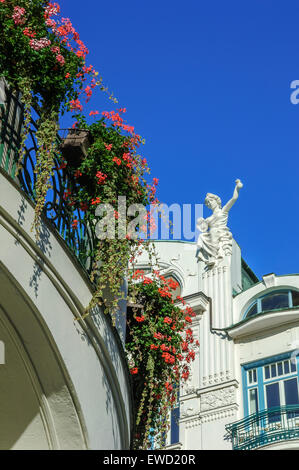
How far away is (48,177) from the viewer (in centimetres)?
627

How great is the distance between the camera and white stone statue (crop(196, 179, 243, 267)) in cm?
1938

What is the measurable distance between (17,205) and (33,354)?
4.22 ft

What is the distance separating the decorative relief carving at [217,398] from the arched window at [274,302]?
2133 millimetres

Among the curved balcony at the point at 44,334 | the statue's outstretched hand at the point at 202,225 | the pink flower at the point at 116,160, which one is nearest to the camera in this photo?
the curved balcony at the point at 44,334

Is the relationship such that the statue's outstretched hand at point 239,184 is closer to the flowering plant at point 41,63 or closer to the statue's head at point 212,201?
the statue's head at point 212,201

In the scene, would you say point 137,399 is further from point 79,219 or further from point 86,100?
point 86,100

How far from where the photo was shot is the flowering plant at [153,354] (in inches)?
313

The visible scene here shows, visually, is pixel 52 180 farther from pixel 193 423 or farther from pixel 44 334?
pixel 193 423

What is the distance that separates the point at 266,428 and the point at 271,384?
1279 mm

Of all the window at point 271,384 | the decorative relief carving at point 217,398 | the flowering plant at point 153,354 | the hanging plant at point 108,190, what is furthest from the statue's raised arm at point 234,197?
the hanging plant at point 108,190

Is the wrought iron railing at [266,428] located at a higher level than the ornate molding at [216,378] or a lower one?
lower

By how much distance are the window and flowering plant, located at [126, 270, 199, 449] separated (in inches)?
299

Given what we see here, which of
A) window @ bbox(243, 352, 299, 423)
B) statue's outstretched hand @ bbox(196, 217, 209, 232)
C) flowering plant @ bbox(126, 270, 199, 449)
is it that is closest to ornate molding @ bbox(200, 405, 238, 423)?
window @ bbox(243, 352, 299, 423)

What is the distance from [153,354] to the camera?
8.15 metres
